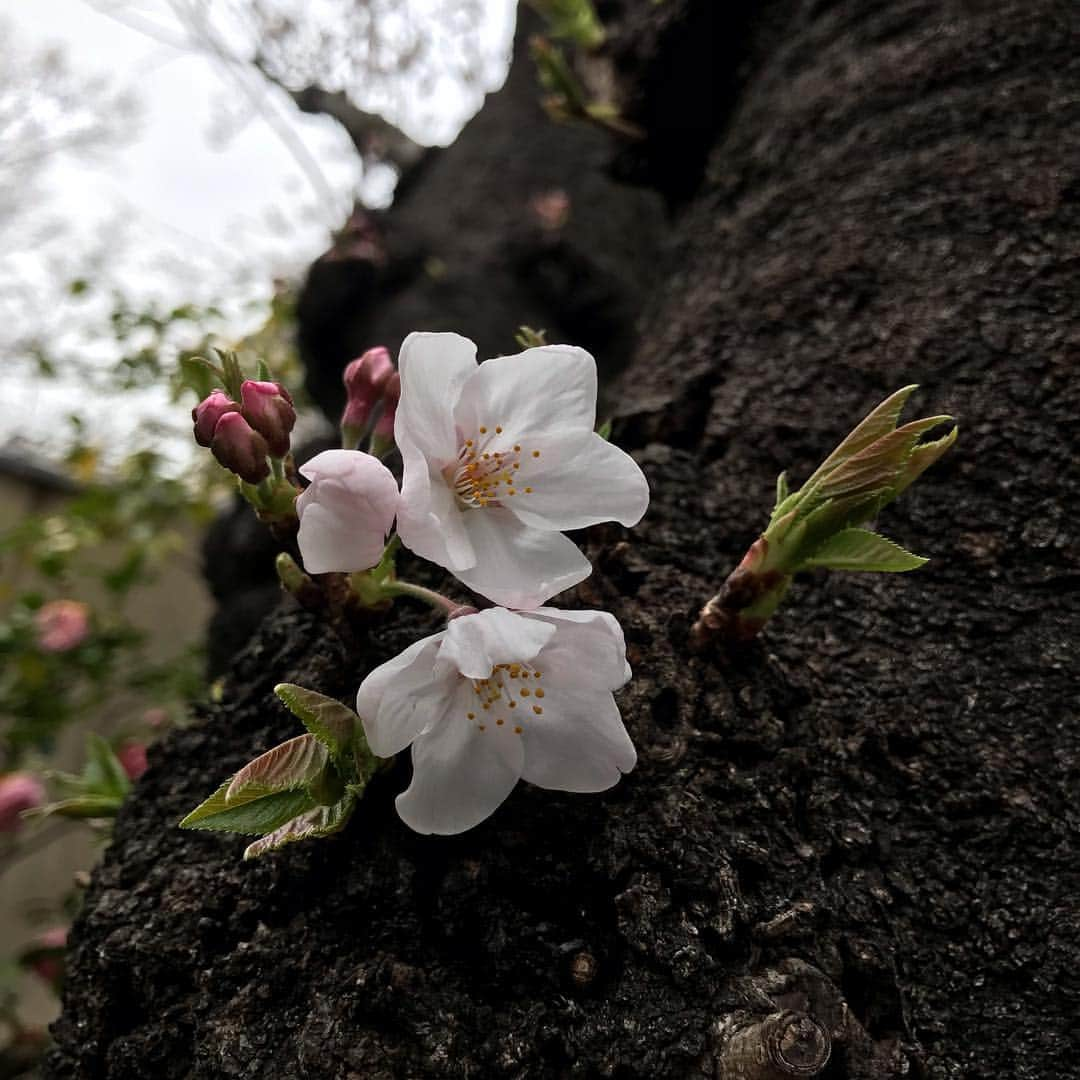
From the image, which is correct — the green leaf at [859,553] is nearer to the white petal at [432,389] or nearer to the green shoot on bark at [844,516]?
the green shoot on bark at [844,516]

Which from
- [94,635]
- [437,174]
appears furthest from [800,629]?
[437,174]

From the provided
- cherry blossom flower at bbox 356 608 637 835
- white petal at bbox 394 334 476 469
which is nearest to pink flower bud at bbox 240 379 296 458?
white petal at bbox 394 334 476 469

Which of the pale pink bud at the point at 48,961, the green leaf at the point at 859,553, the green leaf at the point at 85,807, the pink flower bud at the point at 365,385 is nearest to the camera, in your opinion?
the green leaf at the point at 859,553

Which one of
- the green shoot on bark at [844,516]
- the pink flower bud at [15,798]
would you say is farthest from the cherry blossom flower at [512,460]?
the pink flower bud at [15,798]

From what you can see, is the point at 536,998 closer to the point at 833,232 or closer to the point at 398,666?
the point at 398,666

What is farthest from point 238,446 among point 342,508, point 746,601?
point 746,601

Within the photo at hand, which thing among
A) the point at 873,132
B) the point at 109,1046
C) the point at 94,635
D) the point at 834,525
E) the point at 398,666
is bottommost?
the point at 94,635

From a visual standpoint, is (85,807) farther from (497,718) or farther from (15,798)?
(15,798)
